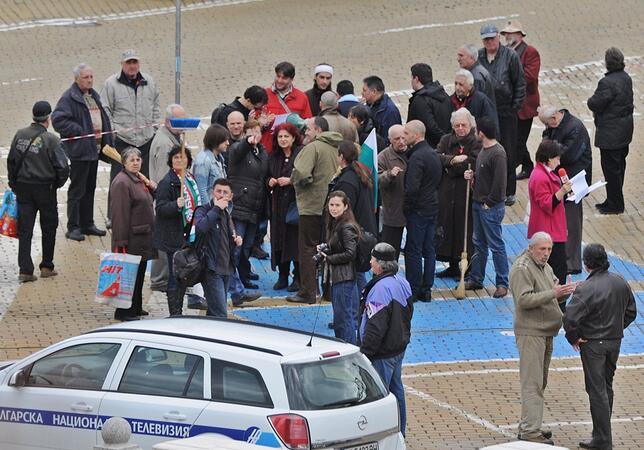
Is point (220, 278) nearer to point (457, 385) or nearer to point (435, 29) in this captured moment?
point (457, 385)

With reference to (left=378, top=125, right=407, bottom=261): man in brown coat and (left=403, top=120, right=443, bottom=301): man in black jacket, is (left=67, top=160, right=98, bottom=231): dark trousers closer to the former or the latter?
(left=378, top=125, right=407, bottom=261): man in brown coat

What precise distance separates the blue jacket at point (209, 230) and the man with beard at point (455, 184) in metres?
3.60

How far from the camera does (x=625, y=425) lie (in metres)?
14.9

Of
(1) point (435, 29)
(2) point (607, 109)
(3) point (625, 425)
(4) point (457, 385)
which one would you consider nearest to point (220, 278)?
(4) point (457, 385)

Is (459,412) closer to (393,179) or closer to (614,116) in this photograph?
(393,179)

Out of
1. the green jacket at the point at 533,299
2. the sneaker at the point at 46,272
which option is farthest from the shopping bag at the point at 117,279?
the green jacket at the point at 533,299

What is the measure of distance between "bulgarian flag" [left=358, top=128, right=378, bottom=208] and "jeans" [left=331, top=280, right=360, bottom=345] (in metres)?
1.88

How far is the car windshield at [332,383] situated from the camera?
11.7m

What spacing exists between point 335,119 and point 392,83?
27.1ft

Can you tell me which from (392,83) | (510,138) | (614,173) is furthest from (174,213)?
(392,83)

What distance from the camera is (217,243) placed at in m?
16.1

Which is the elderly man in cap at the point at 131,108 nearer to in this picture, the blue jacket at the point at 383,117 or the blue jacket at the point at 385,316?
the blue jacket at the point at 383,117

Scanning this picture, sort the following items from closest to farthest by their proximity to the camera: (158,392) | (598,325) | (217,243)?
(158,392) → (598,325) → (217,243)

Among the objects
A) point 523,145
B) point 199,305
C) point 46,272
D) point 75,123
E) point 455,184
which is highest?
point 75,123
